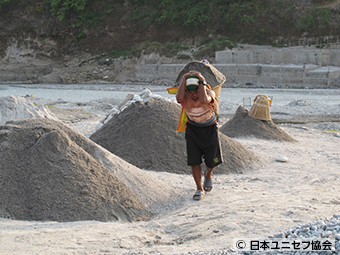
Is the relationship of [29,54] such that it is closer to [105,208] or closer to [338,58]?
[338,58]

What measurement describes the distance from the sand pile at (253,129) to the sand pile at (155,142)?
6.88ft

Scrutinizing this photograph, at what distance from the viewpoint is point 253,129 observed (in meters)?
8.85

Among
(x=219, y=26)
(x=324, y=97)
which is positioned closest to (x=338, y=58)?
(x=324, y=97)

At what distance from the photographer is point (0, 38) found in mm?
43938

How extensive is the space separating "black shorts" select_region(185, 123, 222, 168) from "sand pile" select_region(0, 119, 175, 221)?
0.58 m

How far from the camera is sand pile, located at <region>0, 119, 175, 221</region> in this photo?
153 inches

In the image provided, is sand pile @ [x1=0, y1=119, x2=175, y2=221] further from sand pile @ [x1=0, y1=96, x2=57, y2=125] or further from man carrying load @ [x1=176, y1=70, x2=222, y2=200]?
sand pile @ [x1=0, y1=96, x2=57, y2=125]

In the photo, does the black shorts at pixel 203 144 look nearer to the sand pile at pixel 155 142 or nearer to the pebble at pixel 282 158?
the sand pile at pixel 155 142

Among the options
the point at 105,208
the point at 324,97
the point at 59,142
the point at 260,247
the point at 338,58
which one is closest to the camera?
the point at 260,247

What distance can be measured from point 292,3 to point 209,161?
113 feet

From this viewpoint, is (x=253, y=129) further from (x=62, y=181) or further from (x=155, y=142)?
(x=62, y=181)

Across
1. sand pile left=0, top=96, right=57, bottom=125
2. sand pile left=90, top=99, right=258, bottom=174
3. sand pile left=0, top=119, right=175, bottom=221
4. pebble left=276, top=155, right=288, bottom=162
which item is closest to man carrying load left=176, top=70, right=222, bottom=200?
sand pile left=0, top=119, right=175, bottom=221

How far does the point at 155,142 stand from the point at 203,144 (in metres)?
1.74

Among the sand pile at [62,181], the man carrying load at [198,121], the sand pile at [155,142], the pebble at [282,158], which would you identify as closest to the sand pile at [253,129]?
the pebble at [282,158]
